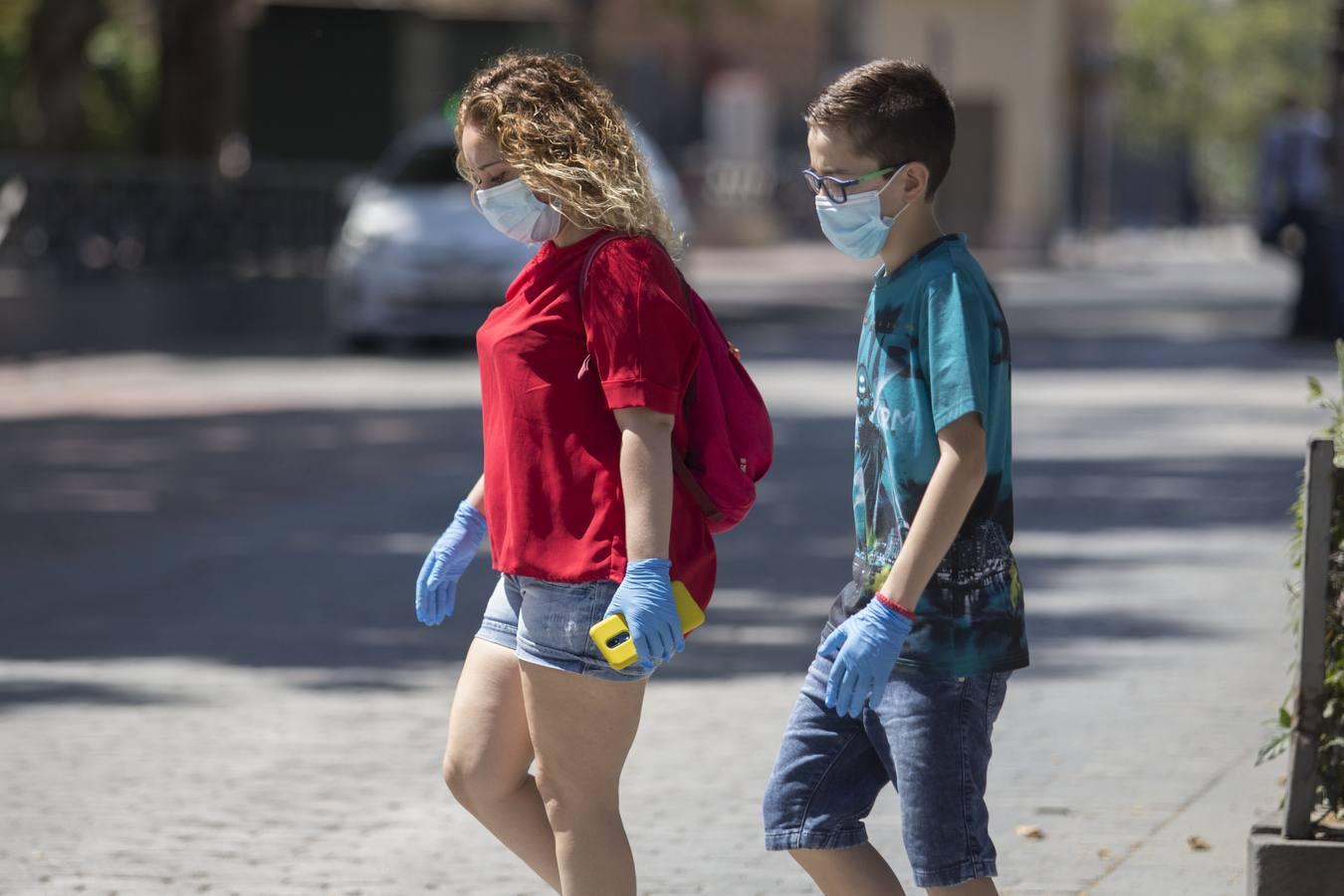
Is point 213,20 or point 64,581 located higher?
point 213,20

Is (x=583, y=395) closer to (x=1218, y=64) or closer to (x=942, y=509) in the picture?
(x=942, y=509)

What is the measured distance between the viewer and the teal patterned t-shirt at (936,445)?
3547 millimetres

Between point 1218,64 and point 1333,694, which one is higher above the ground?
point 1218,64

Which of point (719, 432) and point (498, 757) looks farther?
point (498, 757)

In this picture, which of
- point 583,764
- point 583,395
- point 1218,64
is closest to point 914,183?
point 583,395

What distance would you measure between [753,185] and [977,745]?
144ft

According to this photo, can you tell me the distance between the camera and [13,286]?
1869 cm

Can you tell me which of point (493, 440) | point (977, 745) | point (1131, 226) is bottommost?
point (1131, 226)

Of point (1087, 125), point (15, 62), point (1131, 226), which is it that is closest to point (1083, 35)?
point (1087, 125)

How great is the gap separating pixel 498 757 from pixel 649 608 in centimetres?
49

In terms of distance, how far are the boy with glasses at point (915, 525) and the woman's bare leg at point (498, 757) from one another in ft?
1.53

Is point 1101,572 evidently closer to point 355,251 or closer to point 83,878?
point 83,878

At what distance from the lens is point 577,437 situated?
377cm

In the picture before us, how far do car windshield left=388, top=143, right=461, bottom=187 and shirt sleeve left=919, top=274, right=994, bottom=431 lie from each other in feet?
55.3
